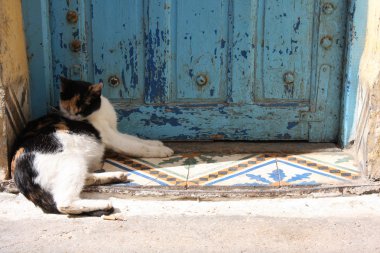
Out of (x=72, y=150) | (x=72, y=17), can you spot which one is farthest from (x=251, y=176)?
(x=72, y=17)

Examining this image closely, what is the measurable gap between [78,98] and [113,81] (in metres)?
0.44

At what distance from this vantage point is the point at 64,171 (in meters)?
3.32

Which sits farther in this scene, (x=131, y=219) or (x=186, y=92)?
(x=186, y=92)

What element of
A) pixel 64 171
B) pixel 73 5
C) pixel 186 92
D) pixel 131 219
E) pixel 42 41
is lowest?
pixel 131 219

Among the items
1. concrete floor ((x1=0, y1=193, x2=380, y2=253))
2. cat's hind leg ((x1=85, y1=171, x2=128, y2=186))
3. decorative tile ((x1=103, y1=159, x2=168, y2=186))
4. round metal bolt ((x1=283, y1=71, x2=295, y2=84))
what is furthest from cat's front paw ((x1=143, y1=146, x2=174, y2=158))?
round metal bolt ((x1=283, y1=71, x2=295, y2=84))

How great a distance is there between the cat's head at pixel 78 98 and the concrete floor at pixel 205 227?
0.67 meters

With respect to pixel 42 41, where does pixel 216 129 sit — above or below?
below

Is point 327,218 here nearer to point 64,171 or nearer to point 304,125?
point 304,125

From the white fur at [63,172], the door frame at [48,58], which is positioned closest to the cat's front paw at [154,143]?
the white fur at [63,172]

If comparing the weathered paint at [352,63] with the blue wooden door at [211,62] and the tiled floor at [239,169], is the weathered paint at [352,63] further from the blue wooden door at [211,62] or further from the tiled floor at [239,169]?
the tiled floor at [239,169]

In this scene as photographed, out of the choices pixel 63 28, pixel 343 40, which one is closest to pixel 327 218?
Result: pixel 343 40

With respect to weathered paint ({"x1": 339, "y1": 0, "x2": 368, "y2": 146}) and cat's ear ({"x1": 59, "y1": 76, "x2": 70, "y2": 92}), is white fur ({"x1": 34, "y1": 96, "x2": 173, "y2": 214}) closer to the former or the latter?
cat's ear ({"x1": 59, "y1": 76, "x2": 70, "y2": 92})

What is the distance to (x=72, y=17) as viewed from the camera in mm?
4004

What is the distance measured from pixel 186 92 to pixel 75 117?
84cm
